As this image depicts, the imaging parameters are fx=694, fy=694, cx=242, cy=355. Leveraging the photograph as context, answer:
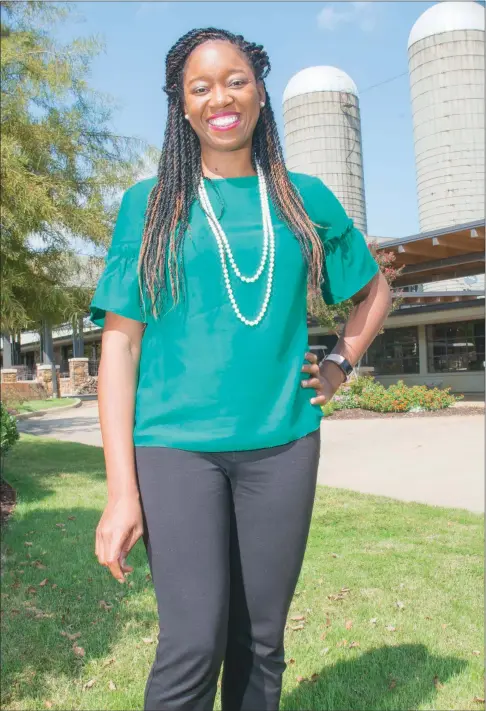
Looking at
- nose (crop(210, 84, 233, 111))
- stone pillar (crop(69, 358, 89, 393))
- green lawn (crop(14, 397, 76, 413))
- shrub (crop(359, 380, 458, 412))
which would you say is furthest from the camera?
stone pillar (crop(69, 358, 89, 393))

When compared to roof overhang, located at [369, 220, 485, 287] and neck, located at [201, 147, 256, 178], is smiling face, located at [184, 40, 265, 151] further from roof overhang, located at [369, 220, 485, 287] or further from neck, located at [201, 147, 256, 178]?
roof overhang, located at [369, 220, 485, 287]

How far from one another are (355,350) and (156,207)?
73 cm

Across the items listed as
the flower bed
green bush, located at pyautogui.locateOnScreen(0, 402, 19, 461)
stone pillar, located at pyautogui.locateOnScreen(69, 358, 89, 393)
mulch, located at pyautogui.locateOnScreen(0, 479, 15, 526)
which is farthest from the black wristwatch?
stone pillar, located at pyautogui.locateOnScreen(69, 358, 89, 393)

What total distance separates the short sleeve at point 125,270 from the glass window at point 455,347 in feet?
69.6

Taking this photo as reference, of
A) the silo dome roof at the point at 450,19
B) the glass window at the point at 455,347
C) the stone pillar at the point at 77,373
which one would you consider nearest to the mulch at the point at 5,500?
the glass window at the point at 455,347

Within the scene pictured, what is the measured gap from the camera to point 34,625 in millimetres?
4008

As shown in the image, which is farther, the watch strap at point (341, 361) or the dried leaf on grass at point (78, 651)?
the dried leaf on grass at point (78, 651)

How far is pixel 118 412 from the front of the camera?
1.67 m

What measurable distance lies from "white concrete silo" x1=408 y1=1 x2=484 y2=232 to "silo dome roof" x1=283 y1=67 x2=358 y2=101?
300cm

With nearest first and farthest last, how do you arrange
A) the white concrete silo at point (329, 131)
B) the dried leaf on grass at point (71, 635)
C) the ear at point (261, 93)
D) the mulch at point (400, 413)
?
the ear at point (261, 93), the dried leaf on grass at point (71, 635), the mulch at point (400, 413), the white concrete silo at point (329, 131)

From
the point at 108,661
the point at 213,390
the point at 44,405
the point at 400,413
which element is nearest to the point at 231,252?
the point at 213,390

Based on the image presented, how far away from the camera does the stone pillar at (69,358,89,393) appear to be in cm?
3203

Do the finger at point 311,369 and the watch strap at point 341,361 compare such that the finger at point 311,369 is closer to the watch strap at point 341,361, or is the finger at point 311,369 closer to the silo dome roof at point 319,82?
the watch strap at point 341,361

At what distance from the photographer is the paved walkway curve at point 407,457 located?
7555mm
